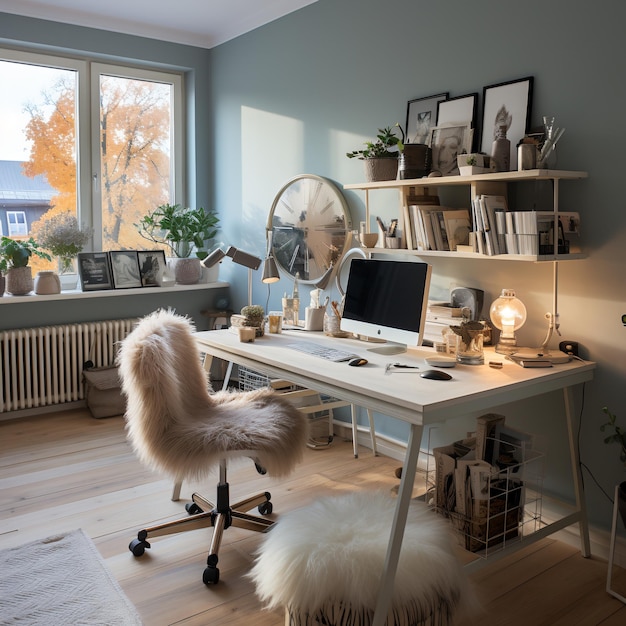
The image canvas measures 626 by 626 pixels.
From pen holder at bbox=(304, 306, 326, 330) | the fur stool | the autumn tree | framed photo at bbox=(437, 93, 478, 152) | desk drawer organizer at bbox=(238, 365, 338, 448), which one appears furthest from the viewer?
the autumn tree

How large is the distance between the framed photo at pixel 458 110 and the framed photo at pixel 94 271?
2.39 metres

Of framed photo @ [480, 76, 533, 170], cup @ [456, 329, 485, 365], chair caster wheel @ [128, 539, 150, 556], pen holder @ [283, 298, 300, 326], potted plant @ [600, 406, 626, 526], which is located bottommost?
chair caster wheel @ [128, 539, 150, 556]

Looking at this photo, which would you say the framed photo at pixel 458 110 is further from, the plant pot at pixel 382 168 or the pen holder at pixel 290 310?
the pen holder at pixel 290 310

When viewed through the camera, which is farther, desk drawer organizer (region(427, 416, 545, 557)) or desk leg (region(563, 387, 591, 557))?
desk leg (region(563, 387, 591, 557))

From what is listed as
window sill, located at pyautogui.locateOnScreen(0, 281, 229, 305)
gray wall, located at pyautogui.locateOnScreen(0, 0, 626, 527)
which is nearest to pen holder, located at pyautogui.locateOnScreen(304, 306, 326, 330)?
gray wall, located at pyautogui.locateOnScreen(0, 0, 626, 527)

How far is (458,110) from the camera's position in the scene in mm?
2877

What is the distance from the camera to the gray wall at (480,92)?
7.90 feet

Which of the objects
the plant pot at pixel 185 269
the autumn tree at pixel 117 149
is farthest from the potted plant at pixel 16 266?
the plant pot at pixel 185 269

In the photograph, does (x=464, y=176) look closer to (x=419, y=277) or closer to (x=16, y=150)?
(x=419, y=277)

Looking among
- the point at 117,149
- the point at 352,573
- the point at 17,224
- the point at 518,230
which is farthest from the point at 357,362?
the point at 117,149

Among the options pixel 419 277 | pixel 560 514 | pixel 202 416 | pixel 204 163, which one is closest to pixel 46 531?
pixel 202 416

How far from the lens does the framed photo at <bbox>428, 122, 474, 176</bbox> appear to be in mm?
2828

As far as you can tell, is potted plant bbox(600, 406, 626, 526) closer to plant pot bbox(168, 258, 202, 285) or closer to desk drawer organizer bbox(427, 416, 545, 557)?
desk drawer organizer bbox(427, 416, 545, 557)

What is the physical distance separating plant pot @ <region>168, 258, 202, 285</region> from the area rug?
7.43 ft
